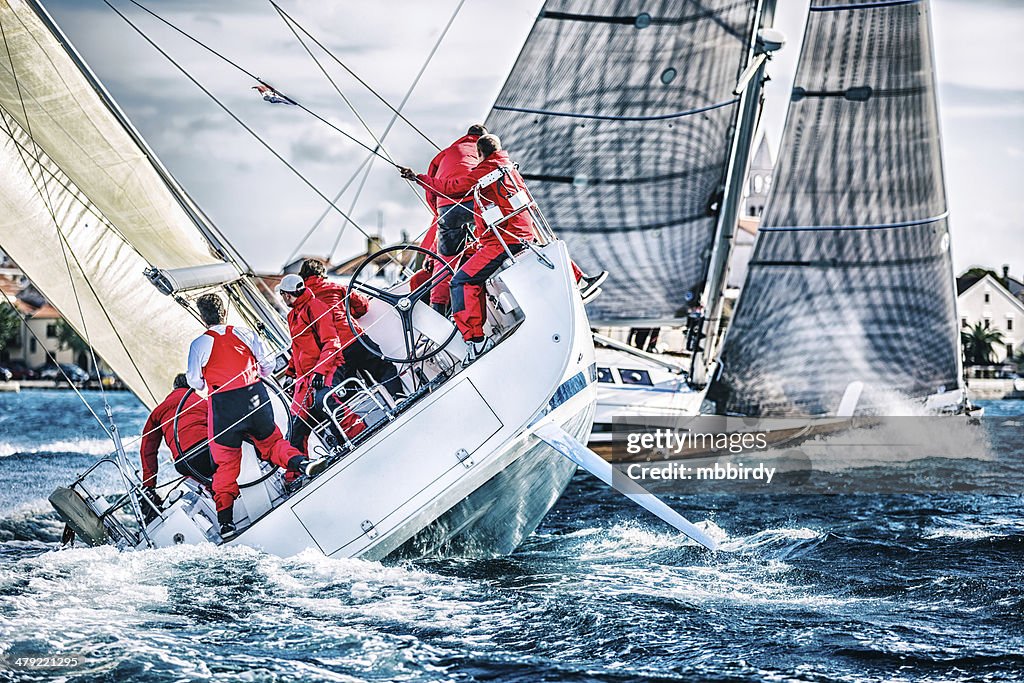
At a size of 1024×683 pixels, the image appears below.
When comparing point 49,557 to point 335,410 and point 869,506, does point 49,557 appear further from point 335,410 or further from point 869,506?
point 869,506

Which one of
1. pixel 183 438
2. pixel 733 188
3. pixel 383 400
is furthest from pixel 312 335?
pixel 733 188

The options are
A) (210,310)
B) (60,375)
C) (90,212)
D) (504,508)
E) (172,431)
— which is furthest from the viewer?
(60,375)

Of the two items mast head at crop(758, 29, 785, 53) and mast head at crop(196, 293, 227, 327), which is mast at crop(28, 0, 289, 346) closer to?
mast head at crop(196, 293, 227, 327)

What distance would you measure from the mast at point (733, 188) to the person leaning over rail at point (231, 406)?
28.8ft

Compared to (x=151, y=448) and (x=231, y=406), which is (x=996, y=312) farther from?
(x=231, y=406)

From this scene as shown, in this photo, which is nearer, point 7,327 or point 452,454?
point 452,454

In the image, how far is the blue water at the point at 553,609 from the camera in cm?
532

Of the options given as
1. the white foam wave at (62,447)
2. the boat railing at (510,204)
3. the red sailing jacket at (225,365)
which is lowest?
the white foam wave at (62,447)

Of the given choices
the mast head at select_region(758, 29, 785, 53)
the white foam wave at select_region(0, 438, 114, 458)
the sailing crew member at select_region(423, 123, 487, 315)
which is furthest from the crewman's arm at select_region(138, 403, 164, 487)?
the mast head at select_region(758, 29, 785, 53)

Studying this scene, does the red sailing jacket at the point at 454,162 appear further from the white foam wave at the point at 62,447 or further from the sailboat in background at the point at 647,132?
the sailboat in background at the point at 647,132

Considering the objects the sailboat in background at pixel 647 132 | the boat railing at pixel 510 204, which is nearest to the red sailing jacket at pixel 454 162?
the boat railing at pixel 510 204

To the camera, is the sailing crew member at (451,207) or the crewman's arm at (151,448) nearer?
the sailing crew member at (451,207)

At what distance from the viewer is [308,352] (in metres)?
7.55

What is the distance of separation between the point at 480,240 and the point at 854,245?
26.0 ft
